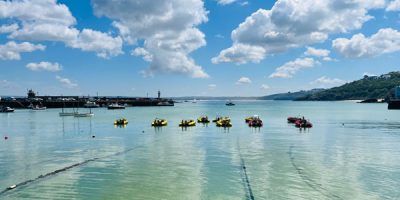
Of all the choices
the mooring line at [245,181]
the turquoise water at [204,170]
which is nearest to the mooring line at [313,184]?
the turquoise water at [204,170]

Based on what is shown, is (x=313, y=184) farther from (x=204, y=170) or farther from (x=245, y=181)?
(x=204, y=170)

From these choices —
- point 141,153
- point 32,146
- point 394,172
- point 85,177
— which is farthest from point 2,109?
point 394,172

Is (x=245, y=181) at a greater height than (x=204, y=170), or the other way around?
(x=204, y=170)

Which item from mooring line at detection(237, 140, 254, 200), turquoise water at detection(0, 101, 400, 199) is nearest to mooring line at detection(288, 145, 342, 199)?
turquoise water at detection(0, 101, 400, 199)

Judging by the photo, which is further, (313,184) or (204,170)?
(204,170)

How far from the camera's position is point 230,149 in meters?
56.9

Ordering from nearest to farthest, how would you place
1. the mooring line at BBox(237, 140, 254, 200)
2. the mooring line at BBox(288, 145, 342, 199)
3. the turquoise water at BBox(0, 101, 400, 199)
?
the mooring line at BBox(237, 140, 254, 200), the mooring line at BBox(288, 145, 342, 199), the turquoise water at BBox(0, 101, 400, 199)

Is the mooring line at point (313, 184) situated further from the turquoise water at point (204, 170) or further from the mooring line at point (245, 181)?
the mooring line at point (245, 181)

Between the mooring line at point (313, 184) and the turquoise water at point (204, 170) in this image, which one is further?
the turquoise water at point (204, 170)

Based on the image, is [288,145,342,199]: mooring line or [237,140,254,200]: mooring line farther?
[288,145,342,199]: mooring line

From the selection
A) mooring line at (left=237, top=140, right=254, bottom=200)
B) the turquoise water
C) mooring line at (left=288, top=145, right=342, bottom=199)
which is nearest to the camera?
mooring line at (left=237, top=140, right=254, bottom=200)

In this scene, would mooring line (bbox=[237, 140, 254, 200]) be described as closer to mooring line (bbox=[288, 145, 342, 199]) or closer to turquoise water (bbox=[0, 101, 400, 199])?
turquoise water (bbox=[0, 101, 400, 199])

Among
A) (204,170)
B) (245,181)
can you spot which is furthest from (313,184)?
(204,170)

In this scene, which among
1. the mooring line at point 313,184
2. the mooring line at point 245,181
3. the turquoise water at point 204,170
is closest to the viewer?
the mooring line at point 245,181
